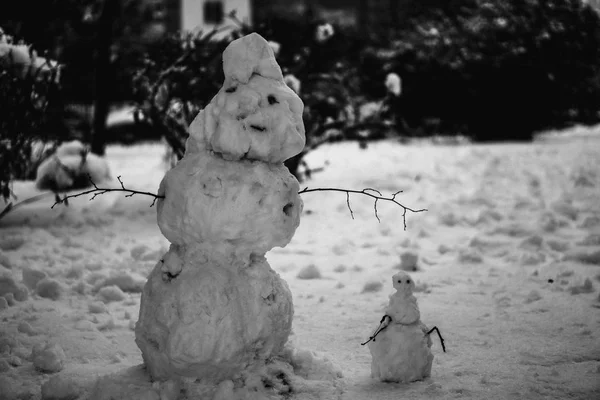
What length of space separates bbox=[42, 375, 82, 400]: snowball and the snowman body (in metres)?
1.40

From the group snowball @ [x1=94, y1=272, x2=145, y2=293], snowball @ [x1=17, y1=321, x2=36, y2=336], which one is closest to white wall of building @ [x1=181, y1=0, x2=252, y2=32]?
snowball @ [x1=94, y1=272, x2=145, y2=293]

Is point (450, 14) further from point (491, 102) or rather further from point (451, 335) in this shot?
point (451, 335)

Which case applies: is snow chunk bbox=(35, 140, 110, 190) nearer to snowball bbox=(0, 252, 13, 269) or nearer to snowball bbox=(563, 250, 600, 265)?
snowball bbox=(0, 252, 13, 269)

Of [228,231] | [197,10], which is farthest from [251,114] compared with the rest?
[197,10]

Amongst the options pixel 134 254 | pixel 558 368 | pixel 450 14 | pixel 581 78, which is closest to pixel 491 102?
pixel 581 78

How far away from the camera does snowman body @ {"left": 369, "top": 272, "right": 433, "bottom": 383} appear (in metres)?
3.16

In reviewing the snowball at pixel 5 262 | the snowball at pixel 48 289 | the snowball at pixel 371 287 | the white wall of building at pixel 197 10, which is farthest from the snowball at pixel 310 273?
the white wall of building at pixel 197 10

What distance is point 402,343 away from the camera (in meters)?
3.15

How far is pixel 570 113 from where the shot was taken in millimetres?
16016

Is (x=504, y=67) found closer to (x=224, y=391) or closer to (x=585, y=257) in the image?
(x=585, y=257)

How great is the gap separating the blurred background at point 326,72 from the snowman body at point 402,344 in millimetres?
3834

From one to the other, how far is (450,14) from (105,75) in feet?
31.1

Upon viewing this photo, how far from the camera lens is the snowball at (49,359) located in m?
3.27

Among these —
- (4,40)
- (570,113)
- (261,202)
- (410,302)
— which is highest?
(4,40)
